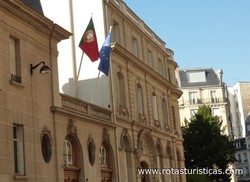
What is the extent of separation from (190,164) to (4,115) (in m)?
37.9

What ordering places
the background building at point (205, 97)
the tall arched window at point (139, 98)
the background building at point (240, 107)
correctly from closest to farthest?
the tall arched window at point (139, 98) → the background building at point (205, 97) → the background building at point (240, 107)

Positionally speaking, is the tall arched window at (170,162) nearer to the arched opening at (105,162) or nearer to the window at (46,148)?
the arched opening at (105,162)


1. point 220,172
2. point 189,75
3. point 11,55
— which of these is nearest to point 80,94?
point 11,55

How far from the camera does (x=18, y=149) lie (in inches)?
725

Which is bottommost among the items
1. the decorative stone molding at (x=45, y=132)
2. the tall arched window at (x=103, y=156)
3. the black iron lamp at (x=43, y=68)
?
the tall arched window at (x=103, y=156)

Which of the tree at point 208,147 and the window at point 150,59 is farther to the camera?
the tree at point 208,147

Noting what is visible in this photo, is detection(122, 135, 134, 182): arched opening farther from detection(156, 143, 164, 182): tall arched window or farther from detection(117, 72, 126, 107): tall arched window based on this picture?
detection(156, 143, 164, 182): tall arched window

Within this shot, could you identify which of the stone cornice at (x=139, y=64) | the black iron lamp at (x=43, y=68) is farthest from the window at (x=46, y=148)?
the stone cornice at (x=139, y=64)

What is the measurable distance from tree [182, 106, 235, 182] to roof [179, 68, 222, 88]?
21.4 meters

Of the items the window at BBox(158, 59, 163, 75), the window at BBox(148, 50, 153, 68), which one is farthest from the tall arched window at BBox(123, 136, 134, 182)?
the window at BBox(158, 59, 163, 75)

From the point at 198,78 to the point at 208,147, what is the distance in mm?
26237

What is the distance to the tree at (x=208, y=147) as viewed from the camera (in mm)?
51891

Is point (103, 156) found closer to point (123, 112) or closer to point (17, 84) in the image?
point (123, 112)

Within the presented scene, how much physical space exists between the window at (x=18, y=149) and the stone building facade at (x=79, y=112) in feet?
0.12
